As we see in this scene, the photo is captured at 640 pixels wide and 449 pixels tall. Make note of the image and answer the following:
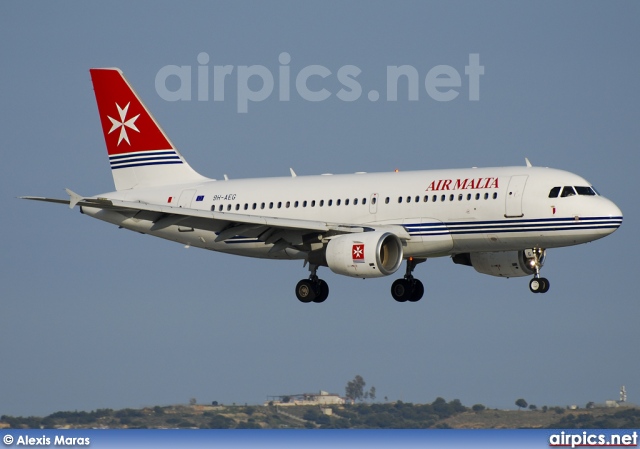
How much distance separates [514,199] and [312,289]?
11.2 meters

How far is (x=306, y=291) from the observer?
6372cm

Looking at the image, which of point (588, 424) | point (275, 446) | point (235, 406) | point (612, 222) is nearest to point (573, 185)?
point (612, 222)

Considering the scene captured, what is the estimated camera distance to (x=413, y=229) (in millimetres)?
59031

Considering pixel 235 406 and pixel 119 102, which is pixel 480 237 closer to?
pixel 119 102

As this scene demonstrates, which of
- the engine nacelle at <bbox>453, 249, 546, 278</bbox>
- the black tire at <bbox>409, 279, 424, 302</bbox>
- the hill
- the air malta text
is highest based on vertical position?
the air malta text

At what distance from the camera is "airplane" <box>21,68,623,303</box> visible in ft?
188

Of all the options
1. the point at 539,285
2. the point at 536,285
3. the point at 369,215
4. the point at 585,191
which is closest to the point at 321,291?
the point at 369,215

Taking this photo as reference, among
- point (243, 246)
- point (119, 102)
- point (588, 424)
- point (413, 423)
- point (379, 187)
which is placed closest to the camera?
point (379, 187)

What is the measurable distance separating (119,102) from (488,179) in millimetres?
21608

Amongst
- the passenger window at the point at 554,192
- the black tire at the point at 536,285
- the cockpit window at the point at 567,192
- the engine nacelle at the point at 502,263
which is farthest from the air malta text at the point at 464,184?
the engine nacelle at the point at 502,263

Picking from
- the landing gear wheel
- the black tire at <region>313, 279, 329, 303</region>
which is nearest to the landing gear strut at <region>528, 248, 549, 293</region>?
the landing gear wheel

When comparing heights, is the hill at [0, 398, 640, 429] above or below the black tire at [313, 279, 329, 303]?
below

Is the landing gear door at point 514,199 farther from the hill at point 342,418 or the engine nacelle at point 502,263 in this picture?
the hill at point 342,418

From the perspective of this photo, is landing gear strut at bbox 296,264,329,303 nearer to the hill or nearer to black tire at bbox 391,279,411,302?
black tire at bbox 391,279,411,302
